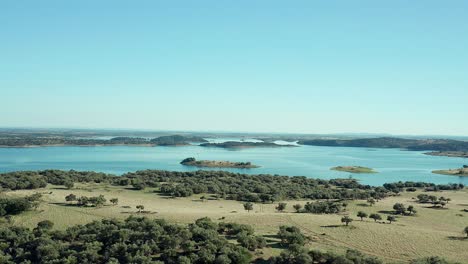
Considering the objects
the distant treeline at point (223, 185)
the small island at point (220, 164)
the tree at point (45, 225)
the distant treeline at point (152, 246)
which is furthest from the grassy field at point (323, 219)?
the small island at point (220, 164)

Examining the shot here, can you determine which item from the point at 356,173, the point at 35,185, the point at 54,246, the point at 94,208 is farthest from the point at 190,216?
the point at 356,173

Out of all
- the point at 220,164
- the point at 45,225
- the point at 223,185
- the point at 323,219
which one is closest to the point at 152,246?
the point at 45,225

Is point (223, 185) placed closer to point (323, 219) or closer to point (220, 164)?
point (323, 219)

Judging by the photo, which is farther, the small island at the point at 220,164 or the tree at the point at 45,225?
the small island at the point at 220,164

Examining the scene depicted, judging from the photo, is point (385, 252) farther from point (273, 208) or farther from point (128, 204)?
point (128, 204)

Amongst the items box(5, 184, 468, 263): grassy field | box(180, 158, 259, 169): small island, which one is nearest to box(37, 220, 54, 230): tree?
box(5, 184, 468, 263): grassy field

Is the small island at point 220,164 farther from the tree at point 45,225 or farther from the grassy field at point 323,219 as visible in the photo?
the tree at point 45,225
